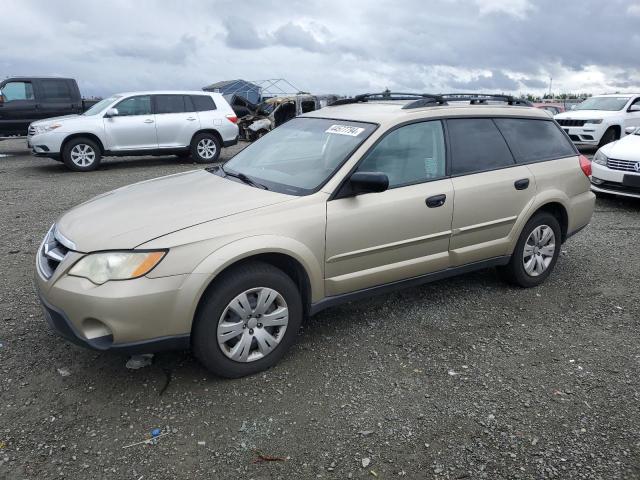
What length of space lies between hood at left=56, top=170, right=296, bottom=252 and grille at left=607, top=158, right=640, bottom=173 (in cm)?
652

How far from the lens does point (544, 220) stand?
4.68 m

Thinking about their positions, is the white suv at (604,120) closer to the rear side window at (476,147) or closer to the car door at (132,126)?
the car door at (132,126)

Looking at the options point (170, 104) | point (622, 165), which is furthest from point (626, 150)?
point (170, 104)

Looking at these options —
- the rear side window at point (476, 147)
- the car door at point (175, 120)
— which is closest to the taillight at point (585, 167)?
the rear side window at point (476, 147)

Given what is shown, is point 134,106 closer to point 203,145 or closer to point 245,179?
point 203,145

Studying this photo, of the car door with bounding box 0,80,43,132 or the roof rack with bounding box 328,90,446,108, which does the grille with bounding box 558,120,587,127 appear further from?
the car door with bounding box 0,80,43,132

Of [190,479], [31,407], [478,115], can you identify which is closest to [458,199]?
[478,115]

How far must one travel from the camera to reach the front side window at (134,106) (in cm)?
1158

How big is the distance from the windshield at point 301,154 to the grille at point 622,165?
18.8 feet

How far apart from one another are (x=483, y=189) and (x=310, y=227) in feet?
5.20

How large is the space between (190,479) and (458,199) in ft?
8.65

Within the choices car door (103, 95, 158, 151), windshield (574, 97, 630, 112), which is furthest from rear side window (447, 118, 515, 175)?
windshield (574, 97, 630, 112)

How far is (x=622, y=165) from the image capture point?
801 centimetres

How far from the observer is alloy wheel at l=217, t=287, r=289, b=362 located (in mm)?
3143
